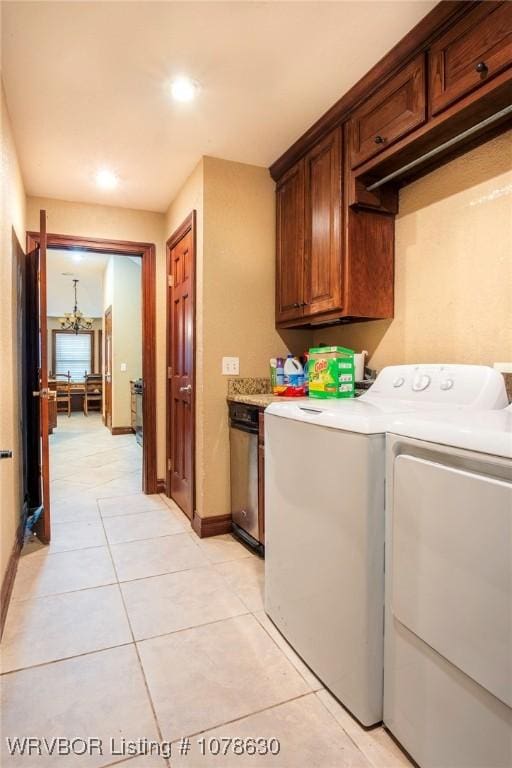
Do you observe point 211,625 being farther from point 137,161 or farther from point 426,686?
point 137,161

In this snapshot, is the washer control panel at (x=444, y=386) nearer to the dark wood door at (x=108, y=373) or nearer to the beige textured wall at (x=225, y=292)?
the beige textured wall at (x=225, y=292)

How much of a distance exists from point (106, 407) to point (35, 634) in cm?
623

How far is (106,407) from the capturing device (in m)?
7.66

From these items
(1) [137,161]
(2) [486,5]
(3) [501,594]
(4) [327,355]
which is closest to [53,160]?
(1) [137,161]

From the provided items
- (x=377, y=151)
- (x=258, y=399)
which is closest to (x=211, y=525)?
(x=258, y=399)

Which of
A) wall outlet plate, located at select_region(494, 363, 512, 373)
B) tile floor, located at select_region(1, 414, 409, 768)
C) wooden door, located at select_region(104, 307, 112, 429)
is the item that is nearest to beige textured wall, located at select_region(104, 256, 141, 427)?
wooden door, located at select_region(104, 307, 112, 429)

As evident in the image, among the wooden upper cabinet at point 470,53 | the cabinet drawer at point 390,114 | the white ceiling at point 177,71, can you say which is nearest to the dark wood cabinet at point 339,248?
the cabinet drawer at point 390,114

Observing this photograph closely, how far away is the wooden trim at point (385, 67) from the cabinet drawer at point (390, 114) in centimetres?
4

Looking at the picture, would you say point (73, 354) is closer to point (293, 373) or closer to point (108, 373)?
point (108, 373)

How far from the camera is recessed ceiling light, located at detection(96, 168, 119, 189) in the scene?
2895 mm

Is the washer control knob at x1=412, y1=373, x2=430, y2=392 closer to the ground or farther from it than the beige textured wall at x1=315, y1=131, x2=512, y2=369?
closer to the ground

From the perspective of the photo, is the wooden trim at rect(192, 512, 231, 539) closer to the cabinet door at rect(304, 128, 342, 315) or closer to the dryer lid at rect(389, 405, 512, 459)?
the cabinet door at rect(304, 128, 342, 315)

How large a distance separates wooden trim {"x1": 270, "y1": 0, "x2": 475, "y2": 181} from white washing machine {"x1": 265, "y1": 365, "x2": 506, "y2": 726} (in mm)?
1258

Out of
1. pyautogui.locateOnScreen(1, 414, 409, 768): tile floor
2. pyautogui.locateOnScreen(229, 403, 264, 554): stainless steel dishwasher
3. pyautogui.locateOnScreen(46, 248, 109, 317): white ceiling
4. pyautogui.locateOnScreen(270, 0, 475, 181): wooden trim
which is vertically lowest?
pyautogui.locateOnScreen(1, 414, 409, 768): tile floor
